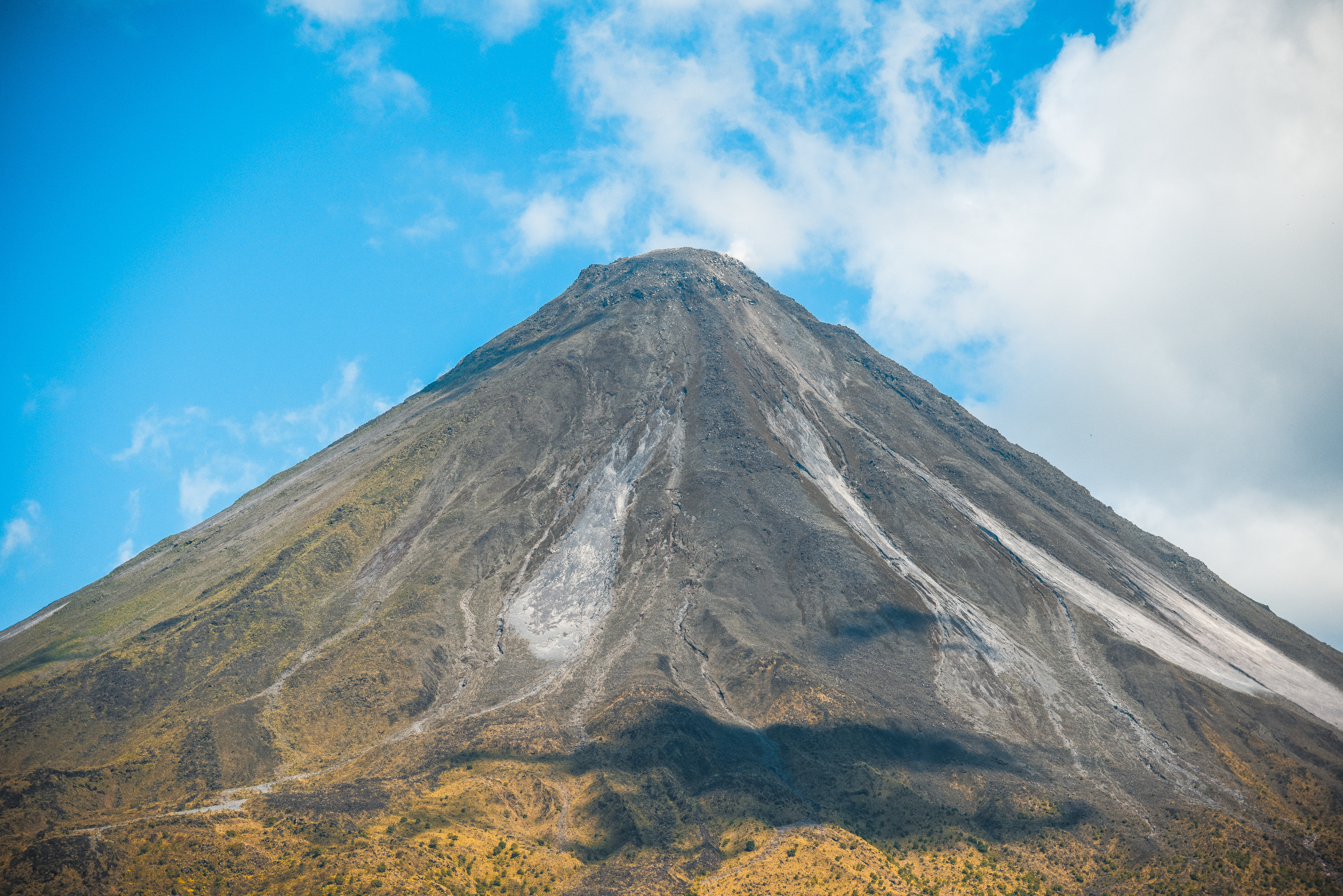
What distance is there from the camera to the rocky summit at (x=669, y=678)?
174 feet

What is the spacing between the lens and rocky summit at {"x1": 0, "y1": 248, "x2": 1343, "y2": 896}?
174 ft

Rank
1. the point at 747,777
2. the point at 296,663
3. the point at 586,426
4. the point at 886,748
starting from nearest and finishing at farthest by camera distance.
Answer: the point at 747,777 < the point at 886,748 < the point at 296,663 < the point at 586,426

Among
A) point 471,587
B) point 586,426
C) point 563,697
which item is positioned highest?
point 586,426

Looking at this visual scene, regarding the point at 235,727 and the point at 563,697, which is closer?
the point at 235,727

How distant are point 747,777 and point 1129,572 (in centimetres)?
8197

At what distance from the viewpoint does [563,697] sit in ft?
258

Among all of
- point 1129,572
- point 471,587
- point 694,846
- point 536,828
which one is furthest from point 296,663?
point 1129,572

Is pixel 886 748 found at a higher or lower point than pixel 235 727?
lower

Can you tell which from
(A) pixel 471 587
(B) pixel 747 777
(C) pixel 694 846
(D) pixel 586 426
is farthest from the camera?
(D) pixel 586 426

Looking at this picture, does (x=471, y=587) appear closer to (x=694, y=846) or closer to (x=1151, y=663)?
(x=694, y=846)

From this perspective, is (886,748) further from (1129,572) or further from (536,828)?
(1129,572)

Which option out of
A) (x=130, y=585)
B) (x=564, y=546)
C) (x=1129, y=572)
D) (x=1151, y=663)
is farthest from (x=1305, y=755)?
(x=130, y=585)

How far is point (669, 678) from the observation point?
78812 mm

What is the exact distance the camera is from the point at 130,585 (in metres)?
113
